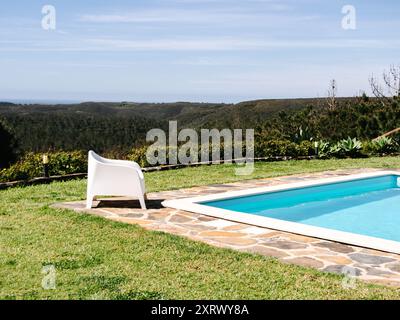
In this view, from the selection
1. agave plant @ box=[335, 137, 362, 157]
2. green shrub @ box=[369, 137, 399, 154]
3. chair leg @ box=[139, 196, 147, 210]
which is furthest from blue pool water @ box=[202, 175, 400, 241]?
green shrub @ box=[369, 137, 399, 154]

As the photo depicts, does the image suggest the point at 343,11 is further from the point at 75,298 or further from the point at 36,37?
the point at 75,298

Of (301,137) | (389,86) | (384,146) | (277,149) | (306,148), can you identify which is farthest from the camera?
(389,86)

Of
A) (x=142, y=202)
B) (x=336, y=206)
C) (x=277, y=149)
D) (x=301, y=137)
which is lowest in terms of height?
(x=336, y=206)

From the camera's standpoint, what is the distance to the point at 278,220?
7.50 meters

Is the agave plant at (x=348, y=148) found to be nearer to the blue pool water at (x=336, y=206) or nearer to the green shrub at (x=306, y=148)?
the green shrub at (x=306, y=148)

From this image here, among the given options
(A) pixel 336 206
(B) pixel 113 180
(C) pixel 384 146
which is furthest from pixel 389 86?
(B) pixel 113 180

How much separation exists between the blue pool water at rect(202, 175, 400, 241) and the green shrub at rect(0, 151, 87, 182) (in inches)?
186

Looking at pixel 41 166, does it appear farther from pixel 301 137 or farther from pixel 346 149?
pixel 346 149

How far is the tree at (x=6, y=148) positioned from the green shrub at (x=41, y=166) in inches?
122

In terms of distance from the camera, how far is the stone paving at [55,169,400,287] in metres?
5.39

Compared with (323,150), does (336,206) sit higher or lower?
lower

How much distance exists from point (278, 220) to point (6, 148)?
10415 mm

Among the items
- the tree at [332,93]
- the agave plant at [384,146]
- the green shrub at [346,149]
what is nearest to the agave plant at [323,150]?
the green shrub at [346,149]

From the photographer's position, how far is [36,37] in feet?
37.5
